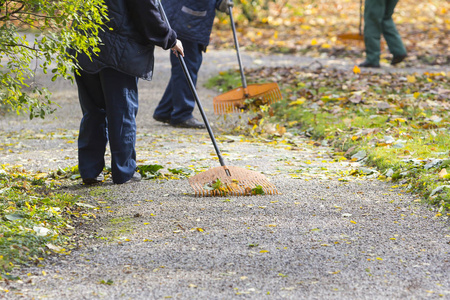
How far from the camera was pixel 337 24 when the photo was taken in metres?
16.3

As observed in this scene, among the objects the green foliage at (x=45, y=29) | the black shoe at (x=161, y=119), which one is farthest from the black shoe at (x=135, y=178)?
the black shoe at (x=161, y=119)

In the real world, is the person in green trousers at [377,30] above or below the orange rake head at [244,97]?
above

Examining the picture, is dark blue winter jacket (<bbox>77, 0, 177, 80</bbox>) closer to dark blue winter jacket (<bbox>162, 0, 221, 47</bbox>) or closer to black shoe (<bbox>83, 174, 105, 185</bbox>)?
black shoe (<bbox>83, 174, 105, 185</bbox>)

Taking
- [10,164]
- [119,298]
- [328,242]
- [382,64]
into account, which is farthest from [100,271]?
[382,64]

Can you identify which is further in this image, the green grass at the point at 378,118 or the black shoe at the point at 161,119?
the black shoe at the point at 161,119

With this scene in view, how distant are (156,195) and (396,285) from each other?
1.91 meters

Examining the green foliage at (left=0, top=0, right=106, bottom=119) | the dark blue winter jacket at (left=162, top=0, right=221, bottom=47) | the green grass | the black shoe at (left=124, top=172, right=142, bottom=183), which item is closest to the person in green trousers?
the green grass

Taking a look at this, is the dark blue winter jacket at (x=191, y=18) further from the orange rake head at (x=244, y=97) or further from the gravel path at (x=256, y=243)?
the gravel path at (x=256, y=243)

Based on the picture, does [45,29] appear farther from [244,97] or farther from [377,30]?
[377,30]

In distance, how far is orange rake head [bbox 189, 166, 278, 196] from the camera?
4.16 meters

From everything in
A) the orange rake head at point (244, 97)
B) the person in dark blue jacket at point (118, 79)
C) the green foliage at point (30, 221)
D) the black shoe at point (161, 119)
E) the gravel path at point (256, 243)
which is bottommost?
the gravel path at point (256, 243)

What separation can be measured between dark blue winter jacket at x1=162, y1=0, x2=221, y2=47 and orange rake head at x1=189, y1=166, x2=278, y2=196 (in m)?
2.43

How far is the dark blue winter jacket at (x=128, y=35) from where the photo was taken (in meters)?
4.07

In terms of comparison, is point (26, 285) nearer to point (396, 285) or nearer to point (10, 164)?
point (396, 285)
